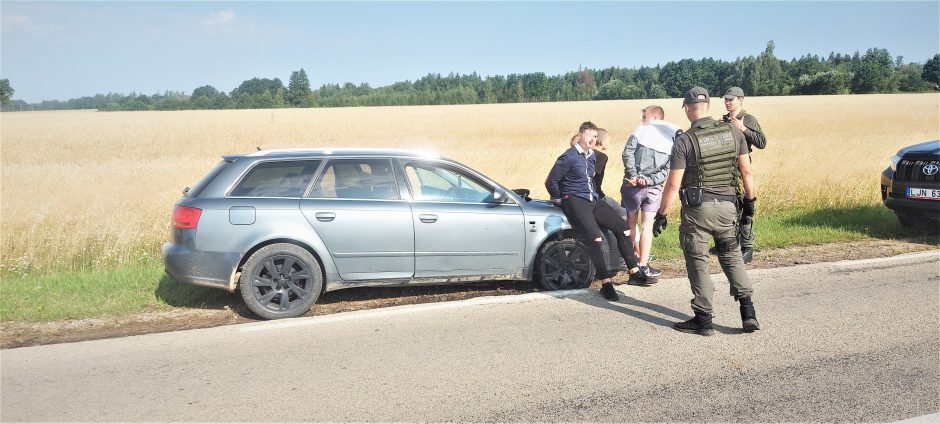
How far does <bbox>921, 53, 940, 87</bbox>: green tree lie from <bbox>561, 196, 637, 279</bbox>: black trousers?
4667cm

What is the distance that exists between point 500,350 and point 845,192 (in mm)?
9696

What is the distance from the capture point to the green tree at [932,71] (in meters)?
45.1

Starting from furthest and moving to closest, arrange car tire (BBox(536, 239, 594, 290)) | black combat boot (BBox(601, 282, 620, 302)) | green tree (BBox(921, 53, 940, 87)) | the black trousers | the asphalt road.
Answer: green tree (BBox(921, 53, 940, 87)) < car tire (BBox(536, 239, 594, 290)) < the black trousers < black combat boot (BBox(601, 282, 620, 302)) < the asphalt road

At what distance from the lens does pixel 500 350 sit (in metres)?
4.99

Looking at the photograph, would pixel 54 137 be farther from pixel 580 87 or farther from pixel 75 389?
pixel 580 87

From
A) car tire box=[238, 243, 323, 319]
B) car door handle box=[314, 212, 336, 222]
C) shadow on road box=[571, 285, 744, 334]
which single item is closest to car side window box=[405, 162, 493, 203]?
car door handle box=[314, 212, 336, 222]

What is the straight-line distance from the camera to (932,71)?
164ft

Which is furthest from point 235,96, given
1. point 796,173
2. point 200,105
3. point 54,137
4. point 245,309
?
point 245,309

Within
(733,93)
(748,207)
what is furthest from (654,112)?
(748,207)

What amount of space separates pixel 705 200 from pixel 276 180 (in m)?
3.56

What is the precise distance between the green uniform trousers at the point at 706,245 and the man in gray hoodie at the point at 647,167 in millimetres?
1669

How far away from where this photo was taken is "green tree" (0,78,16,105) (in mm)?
102887

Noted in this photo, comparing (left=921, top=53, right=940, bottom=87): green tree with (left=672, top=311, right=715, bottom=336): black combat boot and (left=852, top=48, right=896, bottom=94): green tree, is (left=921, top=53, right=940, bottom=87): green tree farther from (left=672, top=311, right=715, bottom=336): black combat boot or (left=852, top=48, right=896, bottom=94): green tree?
(left=672, top=311, right=715, bottom=336): black combat boot

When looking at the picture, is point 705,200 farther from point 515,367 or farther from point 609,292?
point 515,367
